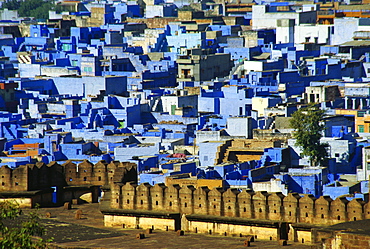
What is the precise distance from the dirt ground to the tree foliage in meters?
73.4

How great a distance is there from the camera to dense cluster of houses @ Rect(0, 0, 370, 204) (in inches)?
1570

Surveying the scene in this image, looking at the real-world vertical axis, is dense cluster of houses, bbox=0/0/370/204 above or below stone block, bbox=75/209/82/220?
below

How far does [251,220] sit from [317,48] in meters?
42.6

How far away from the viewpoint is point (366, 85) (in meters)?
51.3

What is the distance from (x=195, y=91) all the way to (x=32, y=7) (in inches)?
1995

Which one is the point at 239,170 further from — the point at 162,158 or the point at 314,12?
the point at 314,12

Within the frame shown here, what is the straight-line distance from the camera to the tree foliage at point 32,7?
323ft

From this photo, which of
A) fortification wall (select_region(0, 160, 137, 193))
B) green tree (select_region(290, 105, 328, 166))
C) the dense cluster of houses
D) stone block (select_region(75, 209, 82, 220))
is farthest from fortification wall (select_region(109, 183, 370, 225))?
green tree (select_region(290, 105, 328, 166))

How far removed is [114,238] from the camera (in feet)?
74.9

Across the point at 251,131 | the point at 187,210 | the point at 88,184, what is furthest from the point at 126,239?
the point at 251,131

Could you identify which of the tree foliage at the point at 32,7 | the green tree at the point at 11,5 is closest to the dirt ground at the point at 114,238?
the tree foliage at the point at 32,7

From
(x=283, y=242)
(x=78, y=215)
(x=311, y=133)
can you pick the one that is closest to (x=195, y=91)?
(x=311, y=133)

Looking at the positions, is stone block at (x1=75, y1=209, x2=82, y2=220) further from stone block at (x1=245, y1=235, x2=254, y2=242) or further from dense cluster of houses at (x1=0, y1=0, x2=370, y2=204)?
dense cluster of houses at (x1=0, y1=0, x2=370, y2=204)

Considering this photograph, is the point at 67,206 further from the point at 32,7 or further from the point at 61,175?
the point at 32,7
